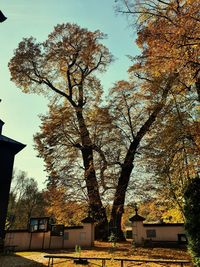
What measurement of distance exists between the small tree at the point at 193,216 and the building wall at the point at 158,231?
8518 mm

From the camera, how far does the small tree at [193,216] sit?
8164mm

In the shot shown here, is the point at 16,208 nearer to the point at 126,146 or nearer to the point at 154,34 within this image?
the point at 126,146

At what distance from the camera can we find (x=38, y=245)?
17047 mm

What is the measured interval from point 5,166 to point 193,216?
10810mm

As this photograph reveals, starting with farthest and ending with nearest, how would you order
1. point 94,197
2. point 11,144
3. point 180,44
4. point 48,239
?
1. point 94,197
2. point 48,239
3. point 11,144
4. point 180,44

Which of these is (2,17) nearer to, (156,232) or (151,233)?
(151,233)

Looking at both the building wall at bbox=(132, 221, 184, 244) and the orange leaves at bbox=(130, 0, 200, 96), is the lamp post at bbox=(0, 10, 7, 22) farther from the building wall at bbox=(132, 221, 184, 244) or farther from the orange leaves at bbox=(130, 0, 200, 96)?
the building wall at bbox=(132, 221, 184, 244)

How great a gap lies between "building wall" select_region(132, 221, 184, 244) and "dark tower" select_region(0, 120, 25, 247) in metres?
8.03

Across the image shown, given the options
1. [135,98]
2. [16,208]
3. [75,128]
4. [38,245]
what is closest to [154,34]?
[135,98]

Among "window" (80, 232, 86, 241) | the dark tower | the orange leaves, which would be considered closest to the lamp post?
the dark tower

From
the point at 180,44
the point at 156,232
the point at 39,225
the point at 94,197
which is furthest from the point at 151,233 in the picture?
the point at 180,44

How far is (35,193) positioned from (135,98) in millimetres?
26847

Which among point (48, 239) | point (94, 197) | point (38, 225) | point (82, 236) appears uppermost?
point (94, 197)

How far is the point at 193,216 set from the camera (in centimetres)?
838
